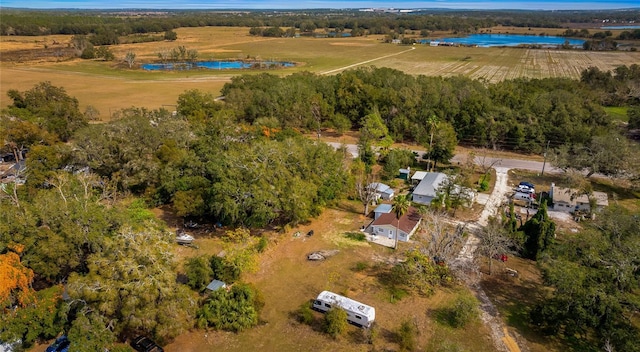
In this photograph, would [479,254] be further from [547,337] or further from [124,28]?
[124,28]

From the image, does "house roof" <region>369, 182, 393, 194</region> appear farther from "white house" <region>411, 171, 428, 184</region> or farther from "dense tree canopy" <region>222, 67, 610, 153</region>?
"dense tree canopy" <region>222, 67, 610, 153</region>

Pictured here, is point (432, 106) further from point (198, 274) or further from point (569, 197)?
point (198, 274)

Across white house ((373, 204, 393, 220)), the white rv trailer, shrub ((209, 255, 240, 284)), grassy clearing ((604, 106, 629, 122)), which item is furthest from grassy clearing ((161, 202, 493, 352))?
grassy clearing ((604, 106, 629, 122))

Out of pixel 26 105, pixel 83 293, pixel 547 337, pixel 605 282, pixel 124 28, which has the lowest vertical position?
pixel 547 337

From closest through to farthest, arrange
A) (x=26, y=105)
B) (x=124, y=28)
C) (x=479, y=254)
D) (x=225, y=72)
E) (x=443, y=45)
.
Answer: (x=479, y=254), (x=26, y=105), (x=225, y=72), (x=443, y=45), (x=124, y=28)

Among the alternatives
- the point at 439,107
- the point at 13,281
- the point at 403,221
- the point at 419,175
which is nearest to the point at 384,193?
the point at 419,175

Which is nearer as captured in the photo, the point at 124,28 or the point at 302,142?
the point at 302,142

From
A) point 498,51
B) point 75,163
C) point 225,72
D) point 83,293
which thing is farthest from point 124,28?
point 83,293
